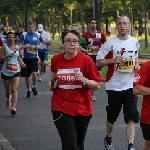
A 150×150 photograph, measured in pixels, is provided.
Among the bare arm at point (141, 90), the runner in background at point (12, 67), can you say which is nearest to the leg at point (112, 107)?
the bare arm at point (141, 90)

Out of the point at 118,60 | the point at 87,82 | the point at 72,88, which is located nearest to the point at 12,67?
the point at 118,60

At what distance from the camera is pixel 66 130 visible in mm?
5852

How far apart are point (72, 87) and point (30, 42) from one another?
8.70m

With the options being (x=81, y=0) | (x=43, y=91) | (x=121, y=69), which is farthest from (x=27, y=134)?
(x=81, y=0)

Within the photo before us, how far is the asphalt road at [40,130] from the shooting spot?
826 centimetres

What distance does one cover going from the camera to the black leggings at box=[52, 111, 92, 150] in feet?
19.0

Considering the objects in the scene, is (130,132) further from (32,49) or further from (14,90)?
(32,49)

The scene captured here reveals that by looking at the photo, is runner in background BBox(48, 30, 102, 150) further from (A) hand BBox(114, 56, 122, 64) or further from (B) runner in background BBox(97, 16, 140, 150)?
(B) runner in background BBox(97, 16, 140, 150)

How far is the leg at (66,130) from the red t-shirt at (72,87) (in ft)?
0.21

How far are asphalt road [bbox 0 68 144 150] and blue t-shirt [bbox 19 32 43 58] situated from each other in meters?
1.60

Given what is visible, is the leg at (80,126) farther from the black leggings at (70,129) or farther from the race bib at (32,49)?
the race bib at (32,49)

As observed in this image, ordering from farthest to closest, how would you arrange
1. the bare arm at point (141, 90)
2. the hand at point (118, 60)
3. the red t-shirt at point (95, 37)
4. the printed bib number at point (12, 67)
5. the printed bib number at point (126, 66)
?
1. the red t-shirt at point (95, 37)
2. the printed bib number at point (12, 67)
3. the printed bib number at point (126, 66)
4. the hand at point (118, 60)
5. the bare arm at point (141, 90)

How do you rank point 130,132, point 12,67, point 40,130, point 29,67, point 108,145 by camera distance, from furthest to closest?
point 29,67
point 12,67
point 40,130
point 108,145
point 130,132

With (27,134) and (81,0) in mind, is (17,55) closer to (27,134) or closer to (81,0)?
(27,134)
